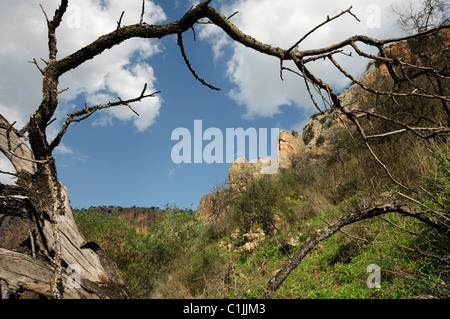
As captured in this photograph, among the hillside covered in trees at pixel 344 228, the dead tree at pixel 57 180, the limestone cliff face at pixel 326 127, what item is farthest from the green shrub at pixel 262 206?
the dead tree at pixel 57 180

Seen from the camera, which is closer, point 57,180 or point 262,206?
point 57,180

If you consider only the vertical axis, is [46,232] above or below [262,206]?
below

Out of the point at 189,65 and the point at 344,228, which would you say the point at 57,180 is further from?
the point at 344,228

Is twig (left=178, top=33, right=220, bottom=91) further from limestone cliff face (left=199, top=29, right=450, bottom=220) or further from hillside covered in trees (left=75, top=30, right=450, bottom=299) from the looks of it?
limestone cliff face (left=199, top=29, right=450, bottom=220)

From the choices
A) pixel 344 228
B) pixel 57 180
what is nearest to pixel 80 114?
pixel 57 180

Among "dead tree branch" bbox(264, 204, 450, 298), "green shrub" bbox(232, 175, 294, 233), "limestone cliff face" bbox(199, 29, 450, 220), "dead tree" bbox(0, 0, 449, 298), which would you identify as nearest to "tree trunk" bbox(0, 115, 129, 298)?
"dead tree" bbox(0, 0, 449, 298)

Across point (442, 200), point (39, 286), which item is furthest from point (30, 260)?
point (442, 200)

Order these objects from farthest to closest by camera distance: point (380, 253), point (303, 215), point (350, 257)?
1. point (303, 215)
2. point (350, 257)
3. point (380, 253)

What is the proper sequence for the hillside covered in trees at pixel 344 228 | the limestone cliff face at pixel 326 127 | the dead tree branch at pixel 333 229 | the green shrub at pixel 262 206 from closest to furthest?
1. the dead tree branch at pixel 333 229
2. the hillside covered in trees at pixel 344 228
3. the limestone cliff face at pixel 326 127
4. the green shrub at pixel 262 206

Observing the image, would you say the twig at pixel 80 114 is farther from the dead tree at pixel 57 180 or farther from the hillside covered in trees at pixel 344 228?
the hillside covered in trees at pixel 344 228

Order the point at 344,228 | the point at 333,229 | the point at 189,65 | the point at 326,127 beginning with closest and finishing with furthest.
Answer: the point at 333,229
the point at 189,65
the point at 344,228
the point at 326,127
